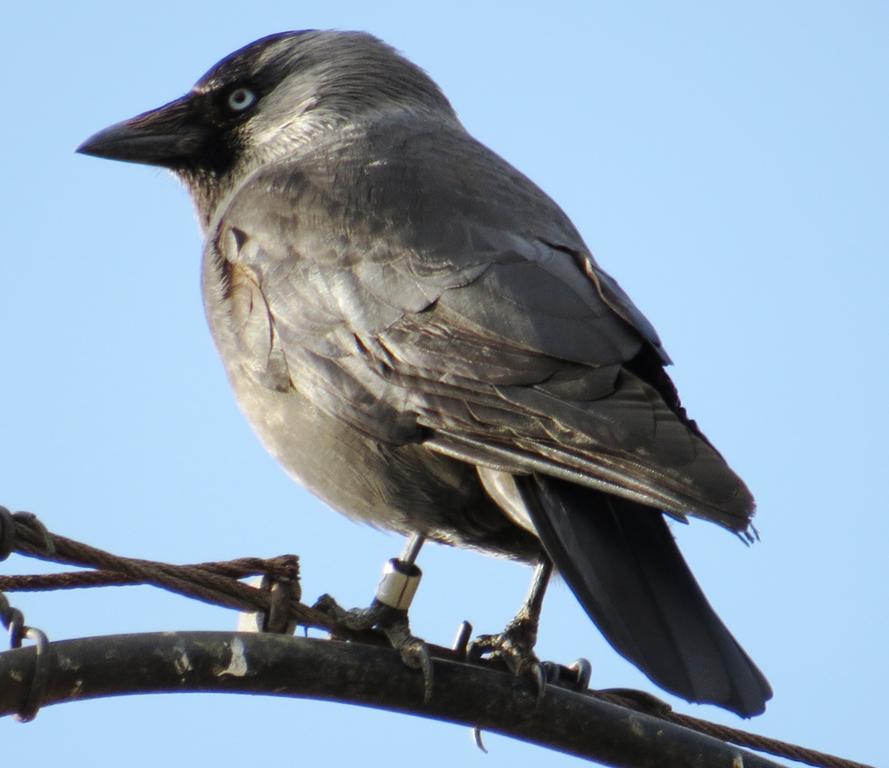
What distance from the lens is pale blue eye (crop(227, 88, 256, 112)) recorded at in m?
7.25

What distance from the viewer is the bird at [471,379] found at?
409 cm

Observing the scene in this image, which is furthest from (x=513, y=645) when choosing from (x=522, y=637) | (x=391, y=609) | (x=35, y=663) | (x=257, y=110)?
(x=257, y=110)

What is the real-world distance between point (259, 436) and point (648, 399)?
1783mm

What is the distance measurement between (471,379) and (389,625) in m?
0.78

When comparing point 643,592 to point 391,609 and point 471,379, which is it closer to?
point 391,609

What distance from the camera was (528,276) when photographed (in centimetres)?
499

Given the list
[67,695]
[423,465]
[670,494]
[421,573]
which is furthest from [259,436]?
[67,695]

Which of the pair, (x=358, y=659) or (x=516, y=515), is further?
(x=516, y=515)

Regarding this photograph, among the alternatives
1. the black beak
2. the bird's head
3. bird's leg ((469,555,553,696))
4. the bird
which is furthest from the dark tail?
the black beak

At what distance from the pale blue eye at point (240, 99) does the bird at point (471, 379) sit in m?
0.50

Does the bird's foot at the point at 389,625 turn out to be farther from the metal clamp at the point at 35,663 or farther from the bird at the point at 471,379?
the metal clamp at the point at 35,663

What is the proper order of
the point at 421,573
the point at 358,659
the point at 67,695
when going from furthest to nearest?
the point at 421,573 < the point at 358,659 < the point at 67,695

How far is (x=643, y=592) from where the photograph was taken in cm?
417

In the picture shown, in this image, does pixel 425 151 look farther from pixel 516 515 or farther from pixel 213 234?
pixel 516 515
